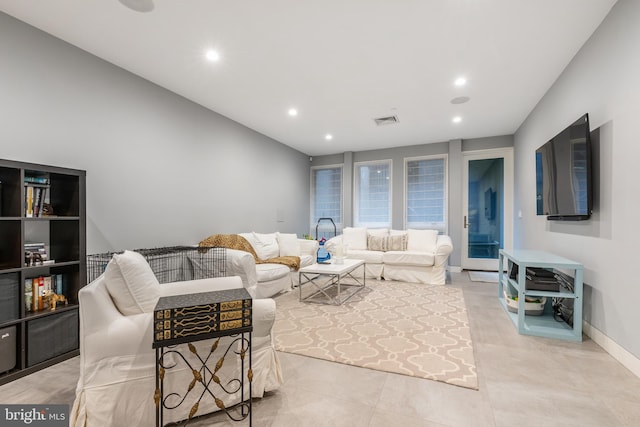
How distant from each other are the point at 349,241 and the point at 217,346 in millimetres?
4397

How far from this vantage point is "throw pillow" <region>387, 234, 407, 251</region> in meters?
5.50

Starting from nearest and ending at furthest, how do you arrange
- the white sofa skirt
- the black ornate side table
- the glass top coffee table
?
the black ornate side table → the glass top coffee table → the white sofa skirt

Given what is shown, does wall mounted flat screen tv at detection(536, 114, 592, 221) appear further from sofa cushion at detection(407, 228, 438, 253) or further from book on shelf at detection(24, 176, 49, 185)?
book on shelf at detection(24, 176, 49, 185)

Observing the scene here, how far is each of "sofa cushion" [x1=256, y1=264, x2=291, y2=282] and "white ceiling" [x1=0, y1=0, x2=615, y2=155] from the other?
2.22 m

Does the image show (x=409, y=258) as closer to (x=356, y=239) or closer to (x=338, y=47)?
(x=356, y=239)

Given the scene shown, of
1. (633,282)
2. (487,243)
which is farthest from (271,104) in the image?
(487,243)

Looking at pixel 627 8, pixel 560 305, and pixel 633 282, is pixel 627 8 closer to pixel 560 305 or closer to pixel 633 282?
pixel 633 282

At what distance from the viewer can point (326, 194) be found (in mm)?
7316

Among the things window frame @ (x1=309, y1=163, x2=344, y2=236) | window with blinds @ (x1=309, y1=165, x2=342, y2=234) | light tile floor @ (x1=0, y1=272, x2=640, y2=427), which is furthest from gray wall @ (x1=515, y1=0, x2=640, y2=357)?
window with blinds @ (x1=309, y1=165, x2=342, y2=234)

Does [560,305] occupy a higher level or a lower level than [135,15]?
lower

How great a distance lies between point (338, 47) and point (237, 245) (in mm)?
2717

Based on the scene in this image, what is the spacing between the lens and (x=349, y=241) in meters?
5.85

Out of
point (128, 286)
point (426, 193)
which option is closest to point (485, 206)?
point (426, 193)

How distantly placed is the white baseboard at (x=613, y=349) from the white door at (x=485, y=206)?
11.0 ft
